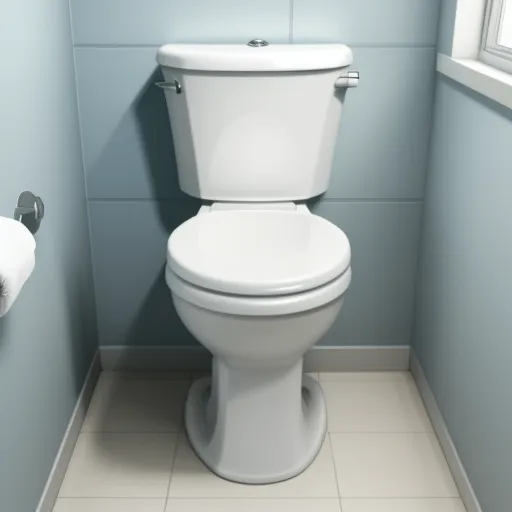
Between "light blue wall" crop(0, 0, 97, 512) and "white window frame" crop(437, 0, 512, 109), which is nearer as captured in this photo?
"light blue wall" crop(0, 0, 97, 512)

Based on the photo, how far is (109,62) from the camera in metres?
1.56

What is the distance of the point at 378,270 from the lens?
1.75m

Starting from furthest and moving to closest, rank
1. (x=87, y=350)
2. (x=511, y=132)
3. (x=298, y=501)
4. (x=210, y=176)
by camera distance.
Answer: (x=87, y=350)
(x=210, y=176)
(x=298, y=501)
(x=511, y=132)

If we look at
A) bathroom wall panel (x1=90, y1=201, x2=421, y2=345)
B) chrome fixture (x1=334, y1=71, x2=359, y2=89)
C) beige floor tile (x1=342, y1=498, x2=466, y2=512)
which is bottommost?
beige floor tile (x1=342, y1=498, x2=466, y2=512)

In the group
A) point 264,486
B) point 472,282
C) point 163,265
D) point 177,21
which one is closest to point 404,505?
point 264,486

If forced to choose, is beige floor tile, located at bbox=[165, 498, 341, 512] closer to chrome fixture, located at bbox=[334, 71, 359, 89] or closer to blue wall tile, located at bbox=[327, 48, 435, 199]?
blue wall tile, located at bbox=[327, 48, 435, 199]

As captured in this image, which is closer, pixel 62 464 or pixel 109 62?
pixel 62 464

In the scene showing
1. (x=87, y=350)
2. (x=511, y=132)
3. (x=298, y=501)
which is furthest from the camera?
(x=87, y=350)

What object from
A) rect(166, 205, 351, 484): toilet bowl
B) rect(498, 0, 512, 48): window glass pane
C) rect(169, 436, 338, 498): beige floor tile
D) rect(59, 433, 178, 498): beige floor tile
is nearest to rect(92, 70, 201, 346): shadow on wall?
rect(166, 205, 351, 484): toilet bowl

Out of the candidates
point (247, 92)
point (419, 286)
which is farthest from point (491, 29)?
→ point (419, 286)

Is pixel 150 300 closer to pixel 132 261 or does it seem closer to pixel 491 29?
pixel 132 261

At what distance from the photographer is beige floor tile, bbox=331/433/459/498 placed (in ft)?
4.62

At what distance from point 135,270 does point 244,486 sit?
61 centimetres

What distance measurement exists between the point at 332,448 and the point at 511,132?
79 centimetres
